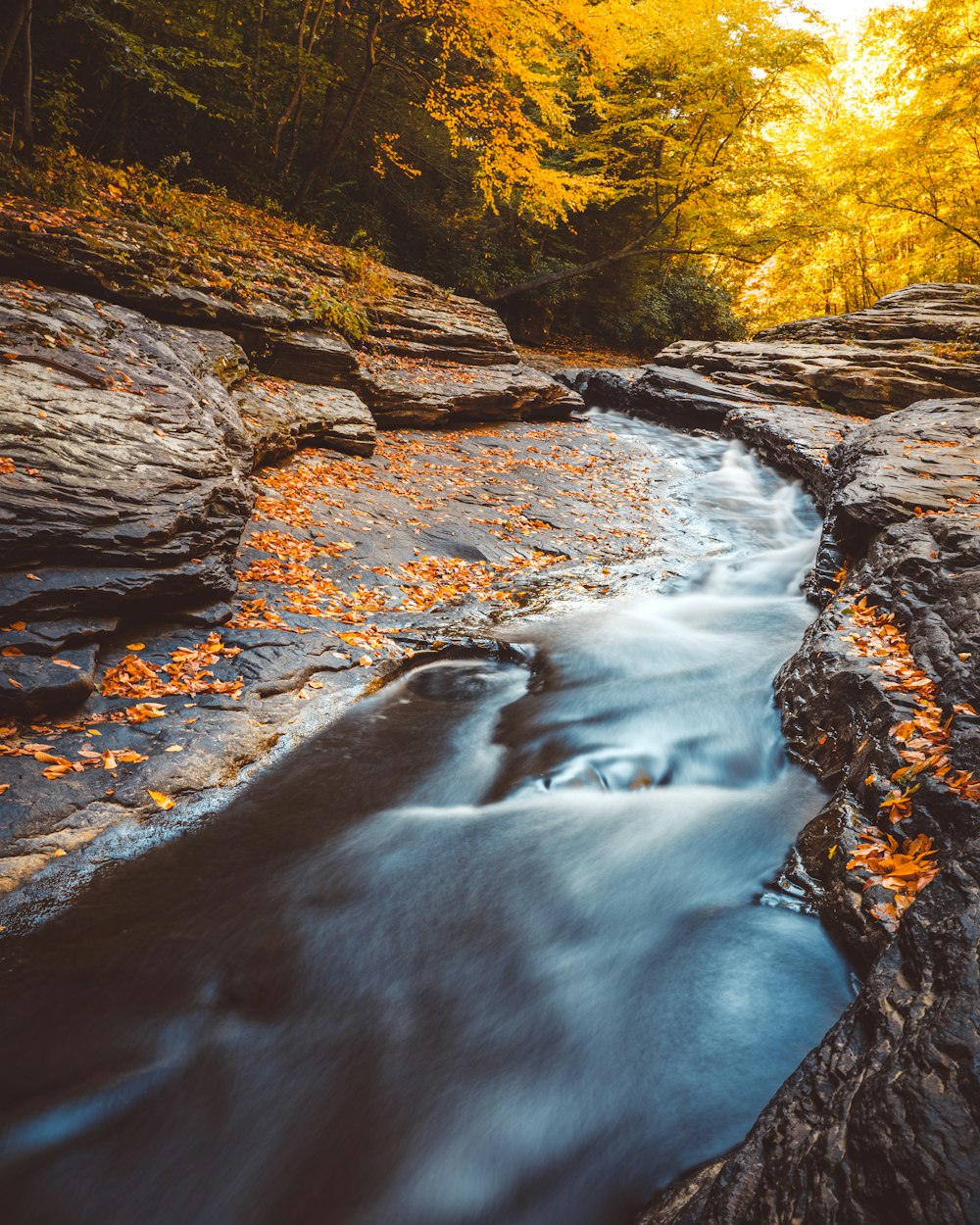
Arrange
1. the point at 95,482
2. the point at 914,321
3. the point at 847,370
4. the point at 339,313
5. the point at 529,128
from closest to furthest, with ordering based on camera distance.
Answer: the point at 95,482 < the point at 339,313 < the point at 529,128 < the point at 847,370 < the point at 914,321

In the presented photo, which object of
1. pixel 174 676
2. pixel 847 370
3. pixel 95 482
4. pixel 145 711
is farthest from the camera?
pixel 847 370

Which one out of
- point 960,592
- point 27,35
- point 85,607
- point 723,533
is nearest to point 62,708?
point 85,607

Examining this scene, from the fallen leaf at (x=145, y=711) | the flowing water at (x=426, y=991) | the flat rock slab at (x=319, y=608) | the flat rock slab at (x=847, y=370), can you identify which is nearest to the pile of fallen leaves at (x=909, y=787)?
the flowing water at (x=426, y=991)

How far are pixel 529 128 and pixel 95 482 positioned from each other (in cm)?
1293

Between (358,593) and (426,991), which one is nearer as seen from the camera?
(426,991)

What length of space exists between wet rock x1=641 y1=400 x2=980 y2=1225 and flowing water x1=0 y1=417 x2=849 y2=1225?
35 cm

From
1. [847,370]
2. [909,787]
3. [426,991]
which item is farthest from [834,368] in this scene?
[426,991]

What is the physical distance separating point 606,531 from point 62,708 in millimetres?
6600

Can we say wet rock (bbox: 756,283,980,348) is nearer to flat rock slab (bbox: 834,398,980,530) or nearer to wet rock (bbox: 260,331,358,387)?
flat rock slab (bbox: 834,398,980,530)

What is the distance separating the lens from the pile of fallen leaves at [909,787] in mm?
2844

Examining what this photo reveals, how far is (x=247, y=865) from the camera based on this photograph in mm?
3361

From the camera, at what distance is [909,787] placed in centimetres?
316

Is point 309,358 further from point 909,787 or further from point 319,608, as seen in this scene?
point 909,787

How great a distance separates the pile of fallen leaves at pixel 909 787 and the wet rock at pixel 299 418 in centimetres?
642
